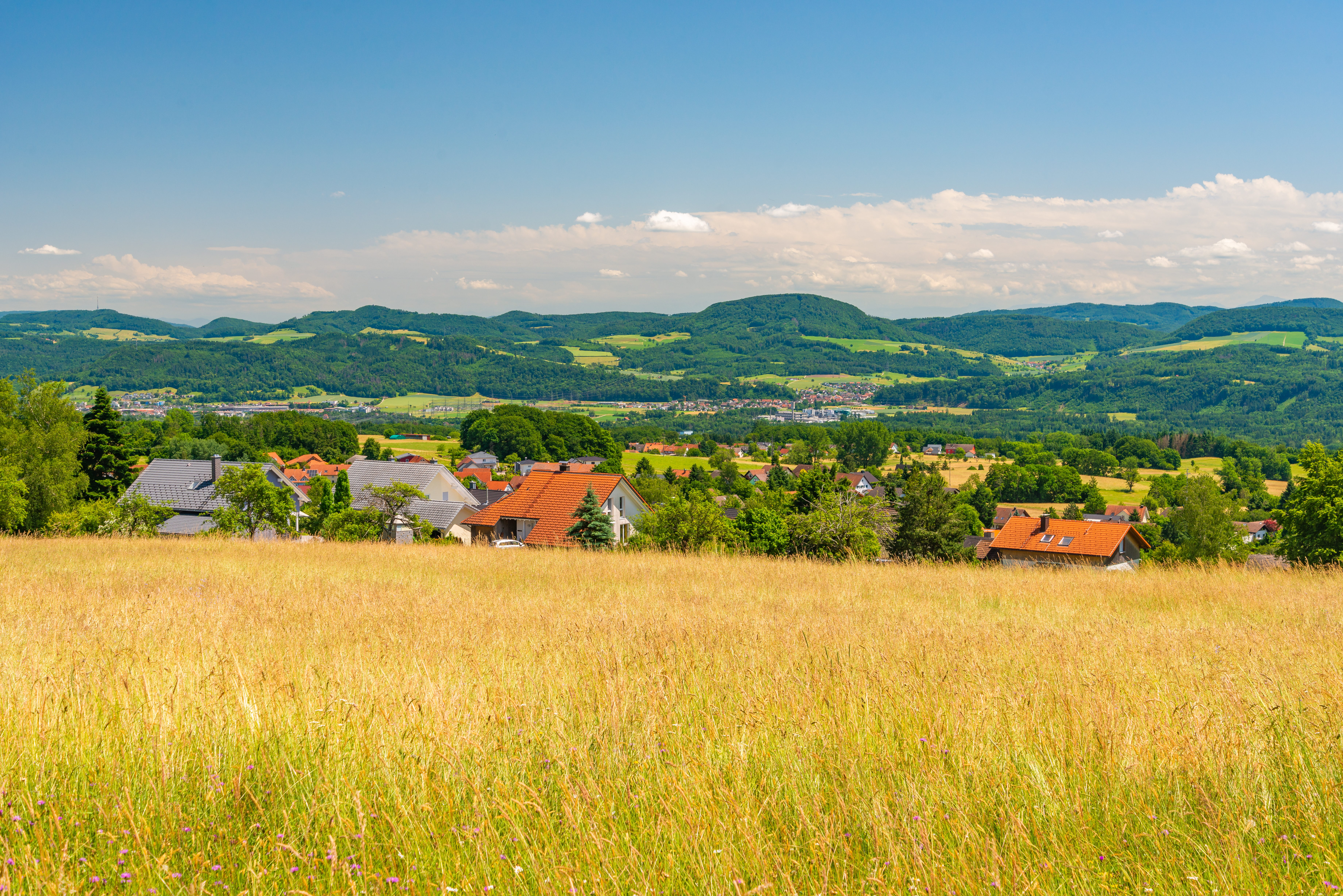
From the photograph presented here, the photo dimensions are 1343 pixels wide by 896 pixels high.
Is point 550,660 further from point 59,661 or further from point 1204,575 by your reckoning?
point 1204,575

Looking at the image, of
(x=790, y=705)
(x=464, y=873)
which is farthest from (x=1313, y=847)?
(x=464, y=873)

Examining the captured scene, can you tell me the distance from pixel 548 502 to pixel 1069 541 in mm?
33249

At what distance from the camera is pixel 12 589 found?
289 inches

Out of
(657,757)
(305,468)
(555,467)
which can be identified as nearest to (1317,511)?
(657,757)

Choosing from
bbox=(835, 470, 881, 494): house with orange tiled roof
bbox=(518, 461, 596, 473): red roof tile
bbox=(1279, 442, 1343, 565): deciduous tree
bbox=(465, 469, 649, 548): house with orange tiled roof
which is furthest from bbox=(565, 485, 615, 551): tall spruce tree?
bbox=(835, 470, 881, 494): house with orange tiled roof

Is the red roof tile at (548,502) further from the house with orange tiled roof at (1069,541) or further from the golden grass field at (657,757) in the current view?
the golden grass field at (657,757)

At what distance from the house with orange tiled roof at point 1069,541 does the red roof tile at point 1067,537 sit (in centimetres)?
3

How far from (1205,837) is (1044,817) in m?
0.46

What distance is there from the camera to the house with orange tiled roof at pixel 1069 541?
4719 cm

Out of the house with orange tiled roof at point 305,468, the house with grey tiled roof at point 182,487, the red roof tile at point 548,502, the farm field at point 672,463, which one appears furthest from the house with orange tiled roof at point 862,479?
the house with grey tiled roof at point 182,487

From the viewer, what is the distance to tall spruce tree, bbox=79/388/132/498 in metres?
44.0

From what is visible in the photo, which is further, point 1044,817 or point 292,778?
point 292,778

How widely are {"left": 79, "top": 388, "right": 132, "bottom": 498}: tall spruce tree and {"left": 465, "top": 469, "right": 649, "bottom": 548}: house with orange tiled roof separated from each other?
2047 centimetres

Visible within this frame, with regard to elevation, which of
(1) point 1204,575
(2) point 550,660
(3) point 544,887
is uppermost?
(3) point 544,887
